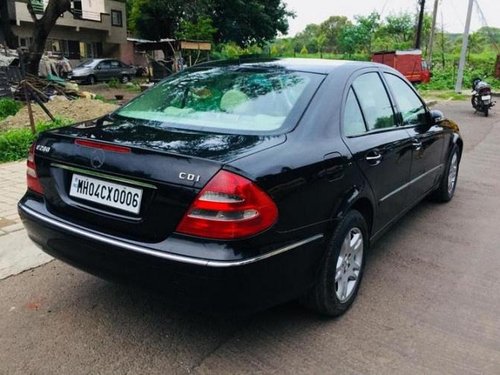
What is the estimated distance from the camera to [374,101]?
3646 millimetres

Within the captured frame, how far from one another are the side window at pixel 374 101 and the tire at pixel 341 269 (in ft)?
2.61

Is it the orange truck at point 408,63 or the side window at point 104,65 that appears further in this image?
the side window at point 104,65

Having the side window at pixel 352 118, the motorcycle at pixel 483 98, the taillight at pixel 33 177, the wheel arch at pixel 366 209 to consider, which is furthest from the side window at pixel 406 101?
the motorcycle at pixel 483 98

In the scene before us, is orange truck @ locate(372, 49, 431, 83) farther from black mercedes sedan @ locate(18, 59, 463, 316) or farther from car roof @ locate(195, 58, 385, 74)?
black mercedes sedan @ locate(18, 59, 463, 316)

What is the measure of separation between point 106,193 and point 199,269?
707 mm

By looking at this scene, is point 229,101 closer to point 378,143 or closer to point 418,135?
point 378,143

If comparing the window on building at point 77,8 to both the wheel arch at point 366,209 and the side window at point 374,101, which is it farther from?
the wheel arch at point 366,209

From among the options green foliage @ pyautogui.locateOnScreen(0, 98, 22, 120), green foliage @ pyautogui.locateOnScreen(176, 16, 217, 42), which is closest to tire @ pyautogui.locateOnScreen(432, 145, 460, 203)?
green foliage @ pyautogui.locateOnScreen(0, 98, 22, 120)

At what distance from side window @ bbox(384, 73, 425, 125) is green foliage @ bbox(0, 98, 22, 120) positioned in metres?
10.3

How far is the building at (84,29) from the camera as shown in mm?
31266

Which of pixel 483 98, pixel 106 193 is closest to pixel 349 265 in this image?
pixel 106 193

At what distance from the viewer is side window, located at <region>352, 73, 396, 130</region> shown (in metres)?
3.45

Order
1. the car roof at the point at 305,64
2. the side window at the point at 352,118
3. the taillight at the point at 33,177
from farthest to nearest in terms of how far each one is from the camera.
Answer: the car roof at the point at 305,64, the side window at the point at 352,118, the taillight at the point at 33,177

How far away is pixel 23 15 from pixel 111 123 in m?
32.9
